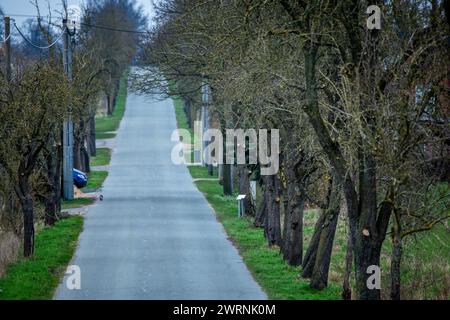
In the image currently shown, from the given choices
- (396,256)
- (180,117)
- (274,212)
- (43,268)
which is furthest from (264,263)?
(180,117)

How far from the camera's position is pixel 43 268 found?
19.9 m

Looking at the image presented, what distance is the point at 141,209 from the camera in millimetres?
33969

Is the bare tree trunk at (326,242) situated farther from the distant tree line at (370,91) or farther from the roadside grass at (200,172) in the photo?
the roadside grass at (200,172)

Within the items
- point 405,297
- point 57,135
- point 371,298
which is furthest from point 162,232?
point 371,298

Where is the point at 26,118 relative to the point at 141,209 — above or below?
above

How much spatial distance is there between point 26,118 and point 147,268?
168 inches

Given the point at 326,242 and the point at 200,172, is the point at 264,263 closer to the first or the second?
the point at 326,242

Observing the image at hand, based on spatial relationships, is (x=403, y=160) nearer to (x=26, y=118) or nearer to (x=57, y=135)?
(x=26, y=118)

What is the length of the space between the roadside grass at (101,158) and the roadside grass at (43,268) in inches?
1151

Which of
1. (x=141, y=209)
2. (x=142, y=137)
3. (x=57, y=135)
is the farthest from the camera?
(x=142, y=137)

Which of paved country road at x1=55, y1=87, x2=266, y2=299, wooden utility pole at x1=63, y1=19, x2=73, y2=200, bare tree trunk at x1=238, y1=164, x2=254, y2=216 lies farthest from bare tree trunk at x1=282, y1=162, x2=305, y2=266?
wooden utility pole at x1=63, y1=19, x2=73, y2=200

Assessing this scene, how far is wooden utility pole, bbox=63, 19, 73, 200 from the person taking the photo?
114 feet

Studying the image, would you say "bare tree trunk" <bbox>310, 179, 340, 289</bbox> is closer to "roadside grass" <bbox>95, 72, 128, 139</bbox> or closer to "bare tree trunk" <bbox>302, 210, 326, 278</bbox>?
"bare tree trunk" <bbox>302, 210, 326, 278</bbox>

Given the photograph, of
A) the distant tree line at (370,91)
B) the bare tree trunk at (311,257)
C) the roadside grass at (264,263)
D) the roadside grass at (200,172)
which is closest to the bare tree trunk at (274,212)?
the roadside grass at (264,263)
